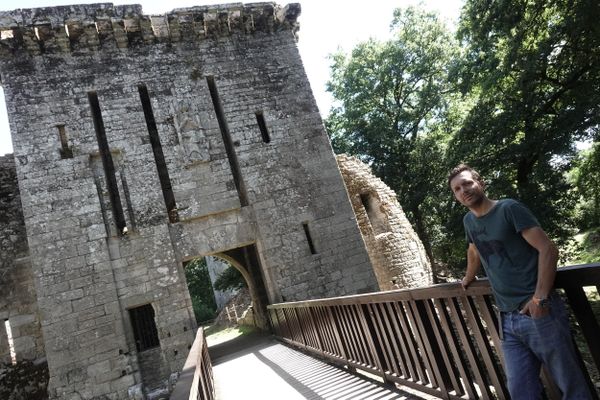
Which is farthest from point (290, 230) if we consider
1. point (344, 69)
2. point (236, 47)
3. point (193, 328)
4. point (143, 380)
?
point (344, 69)

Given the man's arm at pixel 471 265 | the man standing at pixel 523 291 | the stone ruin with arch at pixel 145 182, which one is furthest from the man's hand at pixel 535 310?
the stone ruin with arch at pixel 145 182

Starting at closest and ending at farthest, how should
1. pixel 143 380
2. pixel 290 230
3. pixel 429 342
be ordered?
pixel 429 342
pixel 143 380
pixel 290 230

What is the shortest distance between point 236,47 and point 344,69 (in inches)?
437

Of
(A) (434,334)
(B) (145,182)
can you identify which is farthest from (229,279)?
(A) (434,334)

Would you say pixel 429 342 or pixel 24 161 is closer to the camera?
pixel 429 342

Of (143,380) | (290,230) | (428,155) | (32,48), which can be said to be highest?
(32,48)

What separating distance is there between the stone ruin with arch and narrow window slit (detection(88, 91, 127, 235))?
0.10ft

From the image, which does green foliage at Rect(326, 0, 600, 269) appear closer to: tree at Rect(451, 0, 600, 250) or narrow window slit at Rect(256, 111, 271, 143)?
tree at Rect(451, 0, 600, 250)

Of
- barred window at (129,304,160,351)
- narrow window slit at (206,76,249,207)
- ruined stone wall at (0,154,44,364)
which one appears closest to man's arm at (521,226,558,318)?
narrow window slit at (206,76,249,207)

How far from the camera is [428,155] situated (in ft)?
56.2

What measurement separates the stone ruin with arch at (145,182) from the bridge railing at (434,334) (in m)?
4.25

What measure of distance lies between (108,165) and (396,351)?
7455 millimetres

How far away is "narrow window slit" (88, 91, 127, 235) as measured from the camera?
8.10 m

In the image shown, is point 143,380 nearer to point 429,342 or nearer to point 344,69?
point 429,342
